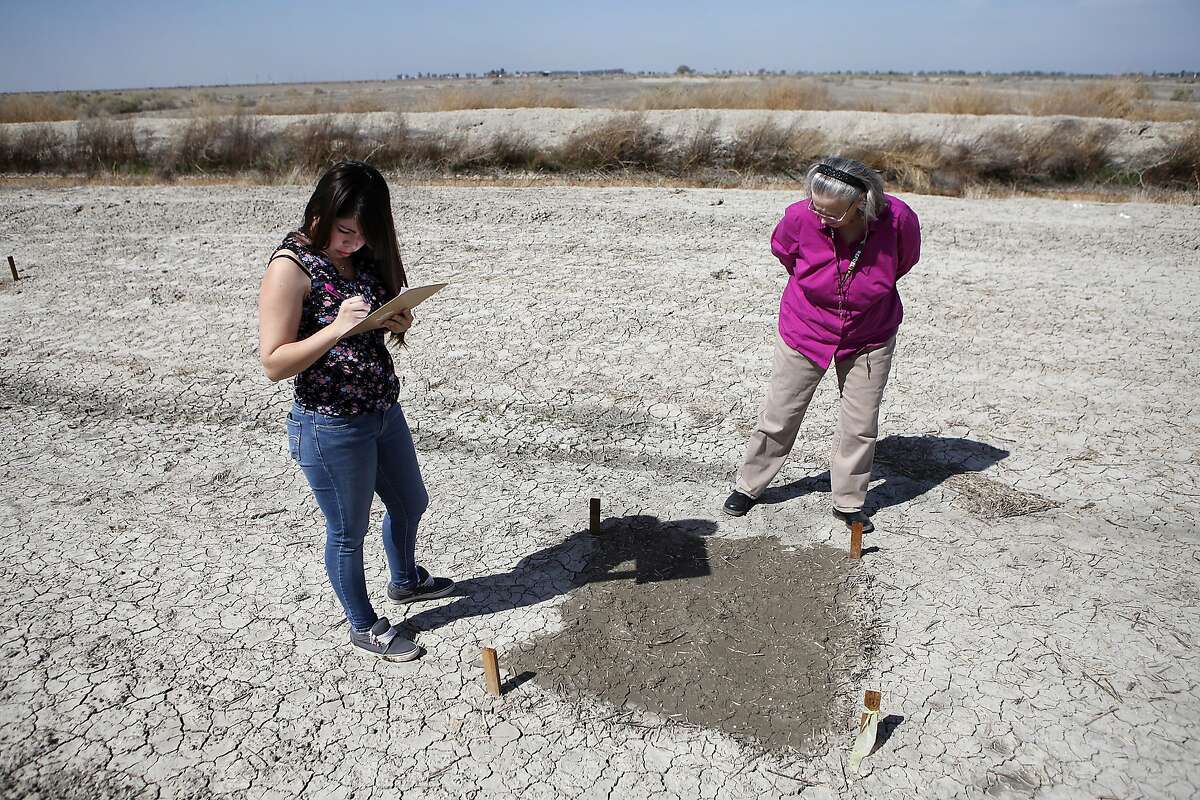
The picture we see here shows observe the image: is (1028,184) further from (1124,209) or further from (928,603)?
(928,603)

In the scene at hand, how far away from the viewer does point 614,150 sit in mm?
12859

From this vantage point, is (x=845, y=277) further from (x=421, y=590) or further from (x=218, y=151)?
(x=218, y=151)

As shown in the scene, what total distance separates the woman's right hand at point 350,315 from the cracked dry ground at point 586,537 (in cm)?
132

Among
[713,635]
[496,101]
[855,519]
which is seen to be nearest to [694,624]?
[713,635]

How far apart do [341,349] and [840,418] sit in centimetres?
226

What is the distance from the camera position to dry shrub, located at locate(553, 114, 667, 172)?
1284 centimetres

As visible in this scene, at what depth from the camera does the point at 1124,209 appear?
925 cm

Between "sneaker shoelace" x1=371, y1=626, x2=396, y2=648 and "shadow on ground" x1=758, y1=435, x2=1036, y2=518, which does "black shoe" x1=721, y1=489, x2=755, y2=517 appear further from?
"sneaker shoelace" x1=371, y1=626, x2=396, y2=648

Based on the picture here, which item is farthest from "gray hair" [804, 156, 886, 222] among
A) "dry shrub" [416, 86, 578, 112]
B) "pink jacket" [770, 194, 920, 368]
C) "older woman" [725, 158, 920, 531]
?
"dry shrub" [416, 86, 578, 112]

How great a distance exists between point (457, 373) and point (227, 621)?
255cm

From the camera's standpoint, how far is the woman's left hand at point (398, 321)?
99.5 inches

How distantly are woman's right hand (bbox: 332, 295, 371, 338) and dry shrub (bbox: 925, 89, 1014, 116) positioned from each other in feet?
65.7

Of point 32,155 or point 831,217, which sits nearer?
point 831,217

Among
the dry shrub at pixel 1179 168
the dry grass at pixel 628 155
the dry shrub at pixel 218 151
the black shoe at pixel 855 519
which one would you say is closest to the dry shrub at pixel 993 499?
the black shoe at pixel 855 519
